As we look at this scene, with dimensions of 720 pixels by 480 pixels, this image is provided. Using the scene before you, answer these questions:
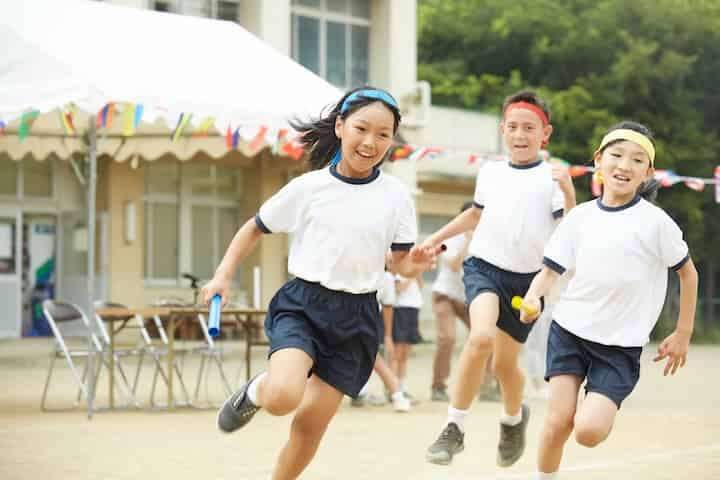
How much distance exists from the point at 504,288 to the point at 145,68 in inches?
182

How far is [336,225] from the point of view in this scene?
5.89m

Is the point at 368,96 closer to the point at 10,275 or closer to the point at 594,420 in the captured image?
the point at 594,420

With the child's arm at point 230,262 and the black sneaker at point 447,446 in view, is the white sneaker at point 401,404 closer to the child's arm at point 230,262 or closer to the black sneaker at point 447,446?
the black sneaker at point 447,446

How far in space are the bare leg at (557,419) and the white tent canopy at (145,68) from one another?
517 cm

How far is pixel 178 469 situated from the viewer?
7887mm

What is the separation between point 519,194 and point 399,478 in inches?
71.9

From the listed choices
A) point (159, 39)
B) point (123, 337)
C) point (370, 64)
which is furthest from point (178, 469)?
point (370, 64)

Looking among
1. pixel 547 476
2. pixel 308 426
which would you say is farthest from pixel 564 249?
pixel 308 426

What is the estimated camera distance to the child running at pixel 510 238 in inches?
283

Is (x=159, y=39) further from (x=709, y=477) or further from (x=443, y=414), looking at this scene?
(x=709, y=477)

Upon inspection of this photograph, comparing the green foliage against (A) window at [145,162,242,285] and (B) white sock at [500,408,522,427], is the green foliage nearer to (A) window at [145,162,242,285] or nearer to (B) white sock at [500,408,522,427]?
(A) window at [145,162,242,285]

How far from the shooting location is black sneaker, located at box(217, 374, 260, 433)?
19.6 ft

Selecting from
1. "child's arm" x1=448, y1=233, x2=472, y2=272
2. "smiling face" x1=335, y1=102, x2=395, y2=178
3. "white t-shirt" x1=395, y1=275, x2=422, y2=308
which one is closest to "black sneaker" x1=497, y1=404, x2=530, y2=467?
"smiling face" x1=335, y1=102, x2=395, y2=178

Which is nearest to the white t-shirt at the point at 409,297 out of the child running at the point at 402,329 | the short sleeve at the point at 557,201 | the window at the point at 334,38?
the child running at the point at 402,329
